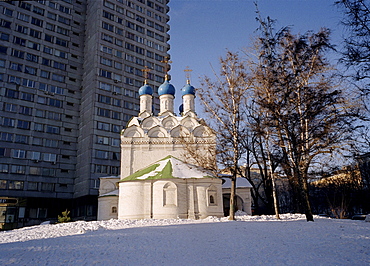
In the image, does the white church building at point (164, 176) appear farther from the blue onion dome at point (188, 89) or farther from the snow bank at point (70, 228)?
the snow bank at point (70, 228)

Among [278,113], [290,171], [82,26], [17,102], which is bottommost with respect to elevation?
[290,171]

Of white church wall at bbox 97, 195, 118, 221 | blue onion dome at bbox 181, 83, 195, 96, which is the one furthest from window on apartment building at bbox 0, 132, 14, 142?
blue onion dome at bbox 181, 83, 195, 96

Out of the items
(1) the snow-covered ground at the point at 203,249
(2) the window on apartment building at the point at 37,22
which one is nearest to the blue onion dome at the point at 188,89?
(1) the snow-covered ground at the point at 203,249

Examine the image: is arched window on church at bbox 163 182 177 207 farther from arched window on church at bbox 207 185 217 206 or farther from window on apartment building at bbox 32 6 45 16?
window on apartment building at bbox 32 6 45 16

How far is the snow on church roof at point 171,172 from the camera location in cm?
1986

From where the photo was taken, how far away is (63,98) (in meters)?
44.5

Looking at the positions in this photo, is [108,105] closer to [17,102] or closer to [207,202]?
[17,102]

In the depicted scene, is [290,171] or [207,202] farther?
[207,202]

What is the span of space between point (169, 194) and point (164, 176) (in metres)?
1.17

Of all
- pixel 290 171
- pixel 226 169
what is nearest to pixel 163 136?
pixel 226 169

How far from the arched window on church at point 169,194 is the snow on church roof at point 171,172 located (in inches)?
21.9

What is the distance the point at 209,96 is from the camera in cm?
1762

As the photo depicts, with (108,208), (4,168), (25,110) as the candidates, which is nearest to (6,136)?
(4,168)

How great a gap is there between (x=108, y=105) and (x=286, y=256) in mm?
39685
